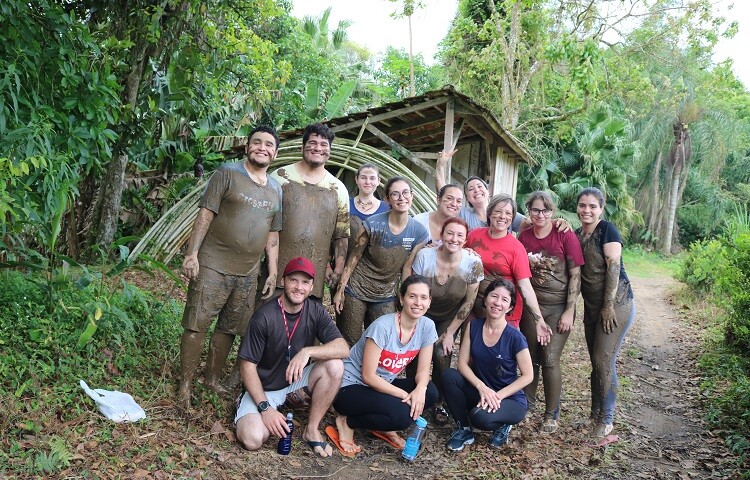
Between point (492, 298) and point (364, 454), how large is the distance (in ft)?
4.76

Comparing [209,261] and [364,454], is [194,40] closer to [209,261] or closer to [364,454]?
[209,261]

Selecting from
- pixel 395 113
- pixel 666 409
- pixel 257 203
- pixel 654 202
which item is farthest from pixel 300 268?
pixel 654 202

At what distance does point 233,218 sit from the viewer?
4.64 m

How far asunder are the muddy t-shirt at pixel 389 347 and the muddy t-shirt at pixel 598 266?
1380 millimetres

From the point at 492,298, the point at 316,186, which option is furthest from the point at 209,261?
the point at 492,298

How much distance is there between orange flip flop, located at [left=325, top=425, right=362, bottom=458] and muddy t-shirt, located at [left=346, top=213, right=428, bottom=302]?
3.50ft

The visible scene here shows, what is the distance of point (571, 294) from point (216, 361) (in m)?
2.82

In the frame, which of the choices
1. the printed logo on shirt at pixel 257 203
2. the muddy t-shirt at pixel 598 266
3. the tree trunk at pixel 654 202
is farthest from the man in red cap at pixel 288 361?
the tree trunk at pixel 654 202

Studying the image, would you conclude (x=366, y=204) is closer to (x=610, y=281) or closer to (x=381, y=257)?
(x=381, y=257)

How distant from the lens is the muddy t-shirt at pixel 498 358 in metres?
4.80

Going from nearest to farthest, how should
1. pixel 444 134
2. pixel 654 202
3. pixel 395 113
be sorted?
pixel 395 113 < pixel 444 134 < pixel 654 202

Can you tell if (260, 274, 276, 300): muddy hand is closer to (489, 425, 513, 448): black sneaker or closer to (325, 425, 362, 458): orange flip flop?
(325, 425, 362, 458): orange flip flop

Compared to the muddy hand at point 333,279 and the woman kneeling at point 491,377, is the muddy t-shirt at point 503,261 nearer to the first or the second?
the woman kneeling at point 491,377

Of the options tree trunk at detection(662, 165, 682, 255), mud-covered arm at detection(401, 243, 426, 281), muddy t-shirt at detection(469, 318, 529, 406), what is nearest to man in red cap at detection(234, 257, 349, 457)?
mud-covered arm at detection(401, 243, 426, 281)
